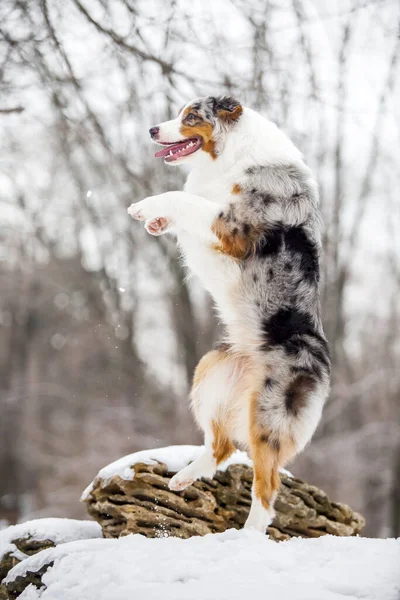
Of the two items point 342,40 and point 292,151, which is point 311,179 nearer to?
point 292,151

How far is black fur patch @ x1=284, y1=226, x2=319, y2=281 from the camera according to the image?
4434mm

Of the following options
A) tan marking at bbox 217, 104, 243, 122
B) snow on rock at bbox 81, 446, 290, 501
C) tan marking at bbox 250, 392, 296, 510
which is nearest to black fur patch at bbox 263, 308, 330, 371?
tan marking at bbox 250, 392, 296, 510

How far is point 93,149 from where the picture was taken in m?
13.2

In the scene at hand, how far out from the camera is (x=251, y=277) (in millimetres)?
4383

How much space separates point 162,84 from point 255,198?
2481 mm

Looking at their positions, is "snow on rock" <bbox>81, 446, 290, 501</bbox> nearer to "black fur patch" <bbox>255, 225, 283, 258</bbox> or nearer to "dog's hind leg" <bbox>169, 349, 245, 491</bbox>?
"dog's hind leg" <bbox>169, 349, 245, 491</bbox>

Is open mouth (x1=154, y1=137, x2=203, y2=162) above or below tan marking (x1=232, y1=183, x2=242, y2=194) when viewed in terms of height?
above

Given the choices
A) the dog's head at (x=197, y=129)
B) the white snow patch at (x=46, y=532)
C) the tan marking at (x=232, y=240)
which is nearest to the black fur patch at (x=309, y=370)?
the tan marking at (x=232, y=240)

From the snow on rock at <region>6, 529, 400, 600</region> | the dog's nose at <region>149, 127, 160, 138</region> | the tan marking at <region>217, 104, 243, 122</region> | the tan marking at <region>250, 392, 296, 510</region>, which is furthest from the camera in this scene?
the tan marking at <region>217, 104, 243, 122</region>

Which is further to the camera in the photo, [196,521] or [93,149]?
[93,149]

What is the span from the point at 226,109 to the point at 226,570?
3.22 meters

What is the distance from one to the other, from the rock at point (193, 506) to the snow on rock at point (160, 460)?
1.2 inches

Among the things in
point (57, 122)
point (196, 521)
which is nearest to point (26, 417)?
point (57, 122)

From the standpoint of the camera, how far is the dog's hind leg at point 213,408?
4.54 m
